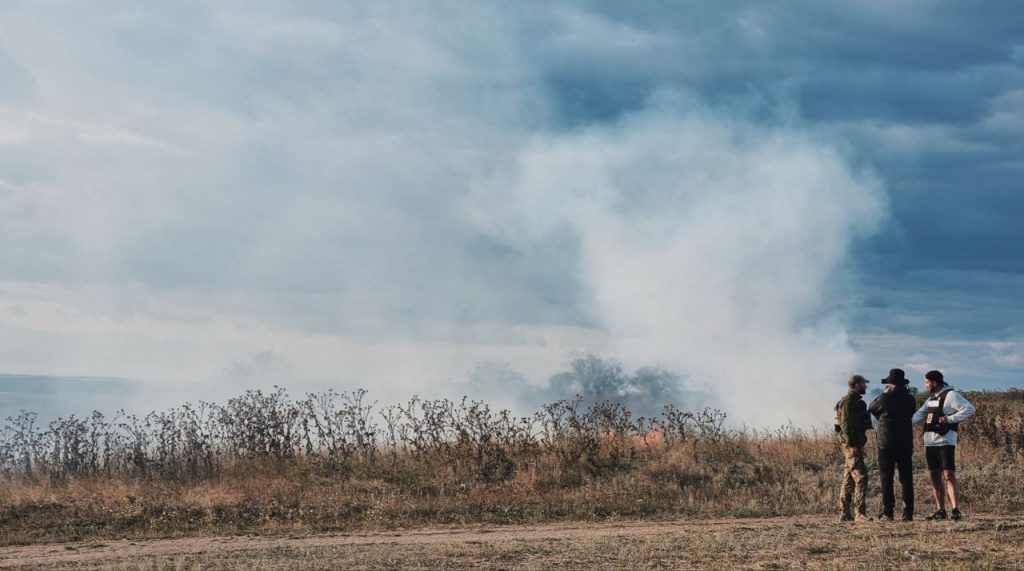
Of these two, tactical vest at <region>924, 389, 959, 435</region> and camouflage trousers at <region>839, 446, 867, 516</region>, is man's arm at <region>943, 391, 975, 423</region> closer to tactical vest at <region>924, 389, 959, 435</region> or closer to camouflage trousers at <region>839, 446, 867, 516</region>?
tactical vest at <region>924, 389, 959, 435</region>

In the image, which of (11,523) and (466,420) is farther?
(466,420)

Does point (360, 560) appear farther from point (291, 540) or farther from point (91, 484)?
point (91, 484)

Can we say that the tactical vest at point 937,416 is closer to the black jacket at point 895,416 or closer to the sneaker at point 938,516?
the black jacket at point 895,416

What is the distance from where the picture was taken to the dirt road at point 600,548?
460 inches

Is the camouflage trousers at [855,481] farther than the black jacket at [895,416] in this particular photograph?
No

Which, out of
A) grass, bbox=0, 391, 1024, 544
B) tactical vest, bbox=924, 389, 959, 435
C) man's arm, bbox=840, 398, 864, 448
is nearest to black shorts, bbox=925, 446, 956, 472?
tactical vest, bbox=924, 389, 959, 435

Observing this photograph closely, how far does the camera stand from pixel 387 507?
18.0m

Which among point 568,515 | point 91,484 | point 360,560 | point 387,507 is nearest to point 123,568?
point 360,560

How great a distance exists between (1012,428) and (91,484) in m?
23.6

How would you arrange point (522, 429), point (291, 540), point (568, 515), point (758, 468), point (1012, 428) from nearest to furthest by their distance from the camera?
point (291, 540) < point (568, 515) < point (758, 468) < point (522, 429) < point (1012, 428)

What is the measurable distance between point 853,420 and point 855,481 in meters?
1.02

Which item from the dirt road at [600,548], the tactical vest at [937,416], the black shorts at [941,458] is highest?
the tactical vest at [937,416]

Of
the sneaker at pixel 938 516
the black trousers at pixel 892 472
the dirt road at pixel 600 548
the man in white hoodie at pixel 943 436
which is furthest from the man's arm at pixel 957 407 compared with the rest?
the dirt road at pixel 600 548

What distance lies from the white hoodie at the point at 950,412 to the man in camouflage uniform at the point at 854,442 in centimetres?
93
